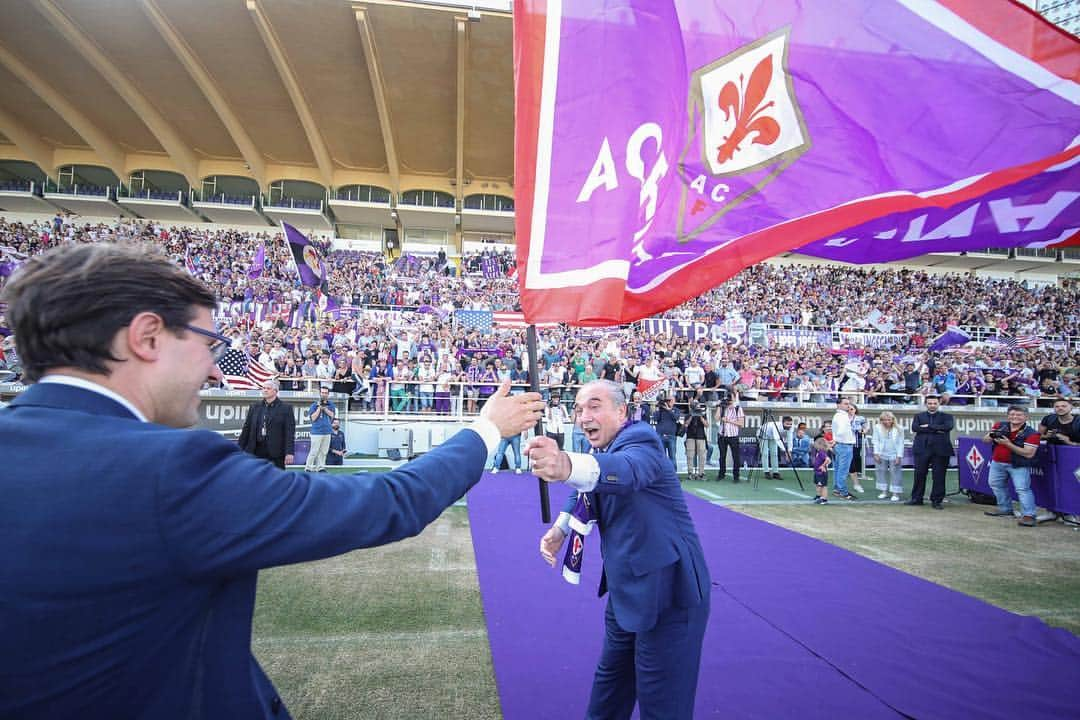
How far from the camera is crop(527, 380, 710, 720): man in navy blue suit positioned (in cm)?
246

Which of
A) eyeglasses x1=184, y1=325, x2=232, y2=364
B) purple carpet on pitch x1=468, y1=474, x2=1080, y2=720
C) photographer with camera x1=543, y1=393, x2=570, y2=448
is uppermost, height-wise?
eyeglasses x1=184, y1=325, x2=232, y2=364

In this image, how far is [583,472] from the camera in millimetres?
2303

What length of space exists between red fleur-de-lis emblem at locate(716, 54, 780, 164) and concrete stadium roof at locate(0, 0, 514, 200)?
26074 mm

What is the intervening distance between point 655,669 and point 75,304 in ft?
8.24

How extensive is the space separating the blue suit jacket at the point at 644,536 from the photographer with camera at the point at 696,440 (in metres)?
10.3

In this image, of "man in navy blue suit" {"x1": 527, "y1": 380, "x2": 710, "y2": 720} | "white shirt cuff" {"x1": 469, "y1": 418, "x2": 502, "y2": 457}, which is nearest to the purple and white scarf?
"man in navy blue suit" {"x1": 527, "y1": 380, "x2": 710, "y2": 720}

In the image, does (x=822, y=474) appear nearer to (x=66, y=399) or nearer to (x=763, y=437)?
(x=763, y=437)

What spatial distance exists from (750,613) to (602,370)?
1030 cm

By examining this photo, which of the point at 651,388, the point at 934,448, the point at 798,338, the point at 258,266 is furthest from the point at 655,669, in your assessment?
the point at 258,266

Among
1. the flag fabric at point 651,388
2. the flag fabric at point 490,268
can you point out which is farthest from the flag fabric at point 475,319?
the flag fabric at point 651,388

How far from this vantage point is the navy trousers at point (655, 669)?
247 cm

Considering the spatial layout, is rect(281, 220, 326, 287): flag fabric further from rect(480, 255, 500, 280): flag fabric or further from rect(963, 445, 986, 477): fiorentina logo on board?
rect(963, 445, 986, 477): fiorentina logo on board

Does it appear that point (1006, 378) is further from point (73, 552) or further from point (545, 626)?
point (73, 552)

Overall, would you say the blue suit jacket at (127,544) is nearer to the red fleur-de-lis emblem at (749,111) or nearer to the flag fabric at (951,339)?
the red fleur-de-lis emblem at (749,111)
